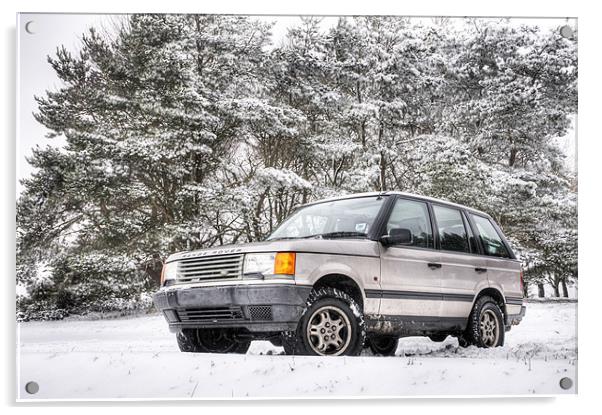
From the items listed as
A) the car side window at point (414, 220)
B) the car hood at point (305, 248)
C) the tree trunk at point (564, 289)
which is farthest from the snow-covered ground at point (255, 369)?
the car side window at point (414, 220)

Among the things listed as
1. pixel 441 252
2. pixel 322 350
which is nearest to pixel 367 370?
pixel 322 350

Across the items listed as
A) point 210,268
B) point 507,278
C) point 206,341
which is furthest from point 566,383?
point 210,268

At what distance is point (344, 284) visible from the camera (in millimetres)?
5805

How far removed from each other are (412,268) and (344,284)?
901mm

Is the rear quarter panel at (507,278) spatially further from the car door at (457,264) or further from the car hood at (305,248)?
the car hood at (305,248)

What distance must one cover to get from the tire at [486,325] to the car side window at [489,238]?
0.55 meters

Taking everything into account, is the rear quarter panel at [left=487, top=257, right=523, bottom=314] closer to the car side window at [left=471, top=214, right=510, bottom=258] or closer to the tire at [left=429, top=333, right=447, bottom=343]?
the car side window at [left=471, top=214, right=510, bottom=258]

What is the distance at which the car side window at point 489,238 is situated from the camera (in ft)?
24.6

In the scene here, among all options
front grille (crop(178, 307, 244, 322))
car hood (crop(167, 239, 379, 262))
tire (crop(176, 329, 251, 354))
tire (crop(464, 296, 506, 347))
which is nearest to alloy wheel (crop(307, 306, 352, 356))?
car hood (crop(167, 239, 379, 262))

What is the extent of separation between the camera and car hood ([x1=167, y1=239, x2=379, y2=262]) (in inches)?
215

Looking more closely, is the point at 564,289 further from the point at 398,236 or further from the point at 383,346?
the point at 398,236

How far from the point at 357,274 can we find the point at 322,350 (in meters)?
0.73

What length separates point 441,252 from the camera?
22.4 ft

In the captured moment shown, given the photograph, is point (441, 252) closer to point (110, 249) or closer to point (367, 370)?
point (367, 370)
